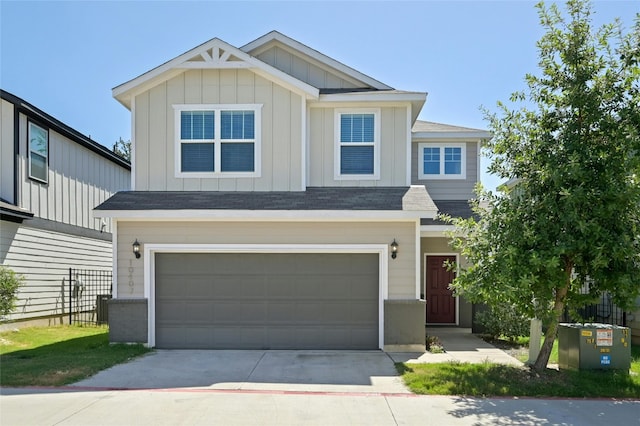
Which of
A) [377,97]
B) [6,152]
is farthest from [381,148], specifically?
[6,152]

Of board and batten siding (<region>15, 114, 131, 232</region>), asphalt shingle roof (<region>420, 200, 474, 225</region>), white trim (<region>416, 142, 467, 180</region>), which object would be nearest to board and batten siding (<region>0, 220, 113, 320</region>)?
board and batten siding (<region>15, 114, 131, 232</region>)

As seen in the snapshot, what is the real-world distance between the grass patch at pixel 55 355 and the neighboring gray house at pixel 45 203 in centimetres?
150

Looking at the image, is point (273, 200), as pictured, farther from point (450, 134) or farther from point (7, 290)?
point (7, 290)

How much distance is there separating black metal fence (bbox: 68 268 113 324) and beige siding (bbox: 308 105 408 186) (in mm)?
7825

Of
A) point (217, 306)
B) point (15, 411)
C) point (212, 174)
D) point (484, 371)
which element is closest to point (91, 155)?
point (212, 174)

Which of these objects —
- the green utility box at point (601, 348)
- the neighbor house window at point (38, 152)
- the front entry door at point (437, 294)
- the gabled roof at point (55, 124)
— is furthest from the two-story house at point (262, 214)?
the neighbor house window at point (38, 152)

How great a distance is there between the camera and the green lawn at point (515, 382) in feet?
22.7

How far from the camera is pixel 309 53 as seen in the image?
488 inches

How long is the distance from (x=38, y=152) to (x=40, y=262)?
3.23 meters

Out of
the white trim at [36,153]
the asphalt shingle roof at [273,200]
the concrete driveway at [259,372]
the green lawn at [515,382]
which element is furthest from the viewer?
the white trim at [36,153]

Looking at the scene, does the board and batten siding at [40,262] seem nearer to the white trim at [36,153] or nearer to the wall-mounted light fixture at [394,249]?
the white trim at [36,153]

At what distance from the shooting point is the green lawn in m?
6.91

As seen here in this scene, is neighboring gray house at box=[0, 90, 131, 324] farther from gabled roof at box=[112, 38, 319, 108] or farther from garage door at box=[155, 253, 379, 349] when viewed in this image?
garage door at box=[155, 253, 379, 349]

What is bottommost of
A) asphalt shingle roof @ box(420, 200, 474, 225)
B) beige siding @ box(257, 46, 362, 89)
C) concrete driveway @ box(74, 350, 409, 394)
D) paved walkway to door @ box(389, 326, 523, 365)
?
paved walkway to door @ box(389, 326, 523, 365)
